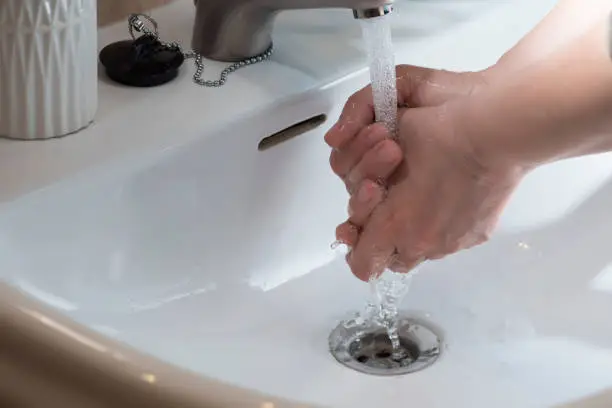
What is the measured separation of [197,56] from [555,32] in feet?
0.81

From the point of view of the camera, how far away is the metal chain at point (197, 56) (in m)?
0.67

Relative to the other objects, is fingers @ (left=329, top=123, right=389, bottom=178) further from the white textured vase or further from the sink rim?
the sink rim

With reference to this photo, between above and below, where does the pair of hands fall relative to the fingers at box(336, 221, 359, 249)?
above

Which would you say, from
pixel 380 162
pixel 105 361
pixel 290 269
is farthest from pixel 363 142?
pixel 105 361

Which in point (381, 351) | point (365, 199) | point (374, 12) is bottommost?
point (381, 351)

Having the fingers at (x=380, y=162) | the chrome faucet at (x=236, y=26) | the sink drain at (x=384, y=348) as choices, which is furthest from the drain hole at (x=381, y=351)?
the chrome faucet at (x=236, y=26)

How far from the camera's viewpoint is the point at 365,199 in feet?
2.10

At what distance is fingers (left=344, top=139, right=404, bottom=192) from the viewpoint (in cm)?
62

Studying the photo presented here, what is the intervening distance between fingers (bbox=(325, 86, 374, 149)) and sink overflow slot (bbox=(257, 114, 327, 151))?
33 millimetres

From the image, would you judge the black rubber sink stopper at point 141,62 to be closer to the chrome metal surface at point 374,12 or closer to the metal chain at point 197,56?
the metal chain at point 197,56

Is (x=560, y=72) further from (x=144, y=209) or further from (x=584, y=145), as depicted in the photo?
(x=144, y=209)

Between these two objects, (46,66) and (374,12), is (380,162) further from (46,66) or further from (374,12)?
(46,66)

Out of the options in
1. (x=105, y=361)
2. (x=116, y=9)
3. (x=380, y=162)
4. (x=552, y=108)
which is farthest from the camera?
(x=116, y=9)

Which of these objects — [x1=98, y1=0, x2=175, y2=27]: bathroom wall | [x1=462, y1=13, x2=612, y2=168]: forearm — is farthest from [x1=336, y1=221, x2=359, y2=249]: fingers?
[x1=98, y1=0, x2=175, y2=27]: bathroom wall
